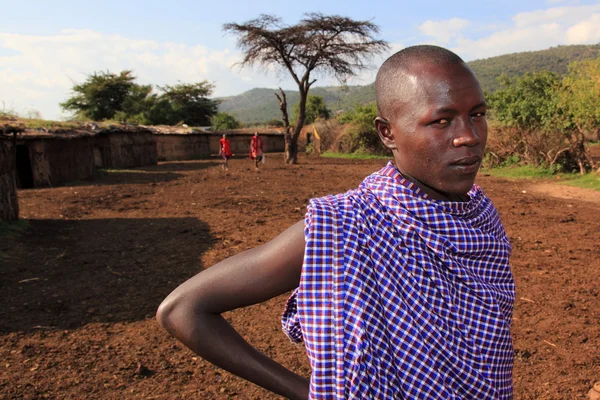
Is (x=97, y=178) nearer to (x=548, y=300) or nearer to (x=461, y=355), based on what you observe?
(x=548, y=300)

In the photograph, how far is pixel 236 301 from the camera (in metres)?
1.09

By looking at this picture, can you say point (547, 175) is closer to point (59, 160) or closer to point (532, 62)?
point (59, 160)

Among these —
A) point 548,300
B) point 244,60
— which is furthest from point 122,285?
point 244,60

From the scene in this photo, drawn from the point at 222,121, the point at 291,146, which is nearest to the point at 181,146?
the point at 291,146

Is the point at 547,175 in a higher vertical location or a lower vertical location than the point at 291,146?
lower

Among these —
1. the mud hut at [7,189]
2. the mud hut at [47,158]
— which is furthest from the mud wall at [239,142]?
the mud hut at [7,189]

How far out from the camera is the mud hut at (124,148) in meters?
18.1

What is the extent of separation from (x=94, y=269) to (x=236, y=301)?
4.91 metres

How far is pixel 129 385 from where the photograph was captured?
3125 millimetres

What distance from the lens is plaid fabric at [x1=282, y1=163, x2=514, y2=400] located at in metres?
0.96

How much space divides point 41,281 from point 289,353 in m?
3.01

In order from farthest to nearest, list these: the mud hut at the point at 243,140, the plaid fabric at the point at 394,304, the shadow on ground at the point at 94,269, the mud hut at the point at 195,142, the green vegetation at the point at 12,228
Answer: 1. the mud hut at the point at 243,140
2. the mud hut at the point at 195,142
3. the green vegetation at the point at 12,228
4. the shadow on ground at the point at 94,269
5. the plaid fabric at the point at 394,304

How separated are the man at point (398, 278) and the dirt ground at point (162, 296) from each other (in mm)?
2141

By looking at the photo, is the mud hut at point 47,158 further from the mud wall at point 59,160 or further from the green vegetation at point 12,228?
the green vegetation at point 12,228
